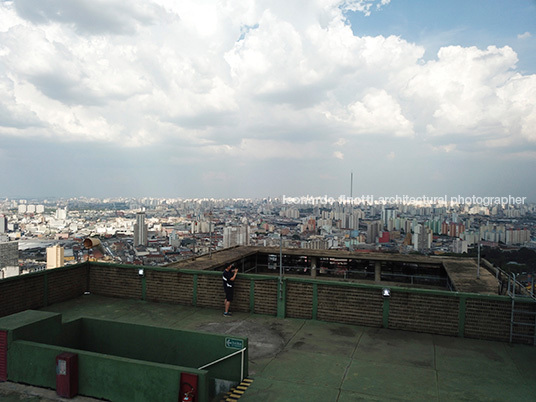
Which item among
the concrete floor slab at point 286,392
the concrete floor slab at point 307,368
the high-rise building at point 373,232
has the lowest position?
the high-rise building at point 373,232

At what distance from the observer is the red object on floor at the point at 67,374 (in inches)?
250

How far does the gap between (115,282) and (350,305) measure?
28.2ft

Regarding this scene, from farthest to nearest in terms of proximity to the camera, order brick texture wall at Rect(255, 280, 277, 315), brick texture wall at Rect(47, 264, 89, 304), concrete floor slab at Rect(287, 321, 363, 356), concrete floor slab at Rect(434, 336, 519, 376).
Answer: brick texture wall at Rect(47, 264, 89, 304)
brick texture wall at Rect(255, 280, 277, 315)
concrete floor slab at Rect(287, 321, 363, 356)
concrete floor slab at Rect(434, 336, 519, 376)

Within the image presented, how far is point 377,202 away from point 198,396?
95.2 m

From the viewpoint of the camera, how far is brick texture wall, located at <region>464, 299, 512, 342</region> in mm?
9875

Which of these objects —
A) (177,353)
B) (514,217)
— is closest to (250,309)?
(177,353)

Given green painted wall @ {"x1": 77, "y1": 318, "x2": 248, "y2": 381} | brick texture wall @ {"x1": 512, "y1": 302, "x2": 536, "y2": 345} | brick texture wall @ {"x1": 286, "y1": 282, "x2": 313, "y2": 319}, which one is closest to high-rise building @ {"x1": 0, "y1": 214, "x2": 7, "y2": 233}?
green painted wall @ {"x1": 77, "y1": 318, "x2": 248, "y2": 381}

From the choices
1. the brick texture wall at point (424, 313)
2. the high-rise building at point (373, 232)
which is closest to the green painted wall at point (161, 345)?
the brick texture wall at point (424, 313)

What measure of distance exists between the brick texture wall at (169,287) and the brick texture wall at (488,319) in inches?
332

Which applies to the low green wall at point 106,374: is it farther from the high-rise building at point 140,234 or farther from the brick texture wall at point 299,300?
the high-rise building at point 140,234

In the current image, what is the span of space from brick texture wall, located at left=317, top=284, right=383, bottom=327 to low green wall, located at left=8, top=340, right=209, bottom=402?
6.17 metres

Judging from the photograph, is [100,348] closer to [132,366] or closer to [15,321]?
[15,321]

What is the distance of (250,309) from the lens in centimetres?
1202

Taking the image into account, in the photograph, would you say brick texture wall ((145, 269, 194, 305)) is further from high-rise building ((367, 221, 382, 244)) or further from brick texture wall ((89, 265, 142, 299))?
high-rise building ((367, 221, 382, 244))
